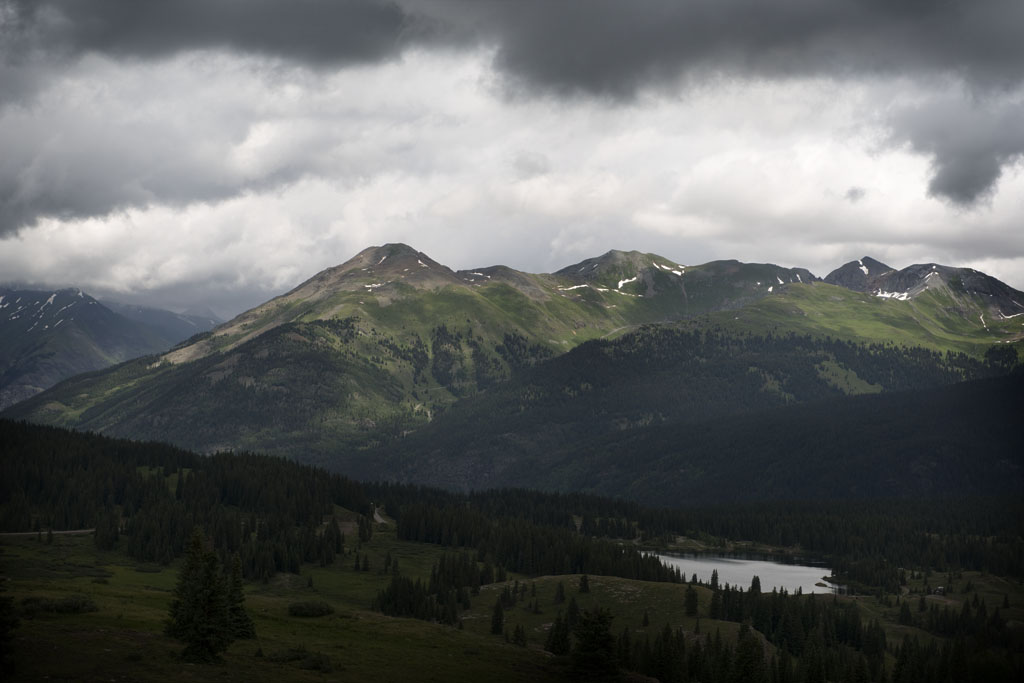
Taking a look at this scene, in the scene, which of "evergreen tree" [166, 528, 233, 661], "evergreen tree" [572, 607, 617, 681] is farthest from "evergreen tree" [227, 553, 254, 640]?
"evergreen tree" [572, 607, 617, 681]

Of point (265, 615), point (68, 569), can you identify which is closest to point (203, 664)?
point (265, 615)

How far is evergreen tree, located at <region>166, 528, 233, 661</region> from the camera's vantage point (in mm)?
100562

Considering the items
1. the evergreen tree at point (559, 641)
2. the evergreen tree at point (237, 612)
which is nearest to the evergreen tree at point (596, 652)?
the evergreen tree at point (559, 641)

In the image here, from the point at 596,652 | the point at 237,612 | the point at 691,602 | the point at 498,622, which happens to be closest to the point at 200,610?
the point at 237,612

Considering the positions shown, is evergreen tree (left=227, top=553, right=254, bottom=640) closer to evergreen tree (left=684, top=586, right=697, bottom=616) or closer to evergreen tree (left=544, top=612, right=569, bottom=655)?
evergreen tree (left=544, top=612, right=569, bottom=655)

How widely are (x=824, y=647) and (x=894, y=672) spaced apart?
45.7 ft

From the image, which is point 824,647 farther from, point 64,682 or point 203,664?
point 64,682

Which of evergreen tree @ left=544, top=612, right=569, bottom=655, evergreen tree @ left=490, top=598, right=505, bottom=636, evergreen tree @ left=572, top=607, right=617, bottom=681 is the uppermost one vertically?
evergreen tree @ left=572, top=607, right=617, bottom=681

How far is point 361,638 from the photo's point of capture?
133125 millimetres

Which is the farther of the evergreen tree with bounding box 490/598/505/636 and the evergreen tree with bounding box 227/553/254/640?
the evergreen tree with bounding box 490/598/505/636

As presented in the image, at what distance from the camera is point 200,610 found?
335 feet

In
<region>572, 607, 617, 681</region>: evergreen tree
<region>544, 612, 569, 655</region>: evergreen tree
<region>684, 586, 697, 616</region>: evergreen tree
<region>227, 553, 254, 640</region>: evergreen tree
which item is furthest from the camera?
<region>684, 586, 697, 616</region>: evergreen tree

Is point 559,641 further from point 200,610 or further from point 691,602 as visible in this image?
point 200,610

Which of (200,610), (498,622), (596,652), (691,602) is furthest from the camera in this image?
(691,602)
